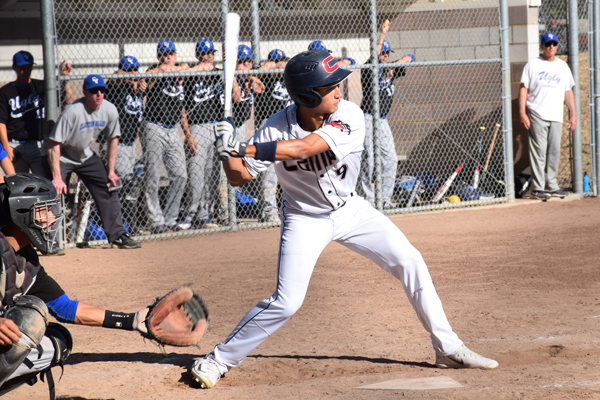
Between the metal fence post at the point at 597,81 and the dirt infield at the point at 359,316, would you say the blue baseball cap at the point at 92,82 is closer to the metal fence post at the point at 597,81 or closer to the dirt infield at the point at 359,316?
the dirt infield at the point at 359,316

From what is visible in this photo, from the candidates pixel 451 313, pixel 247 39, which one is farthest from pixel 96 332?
pixel 247 39

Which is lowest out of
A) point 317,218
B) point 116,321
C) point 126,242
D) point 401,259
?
point 126,242

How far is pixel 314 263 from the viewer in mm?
3398

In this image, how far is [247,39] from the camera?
1124cm

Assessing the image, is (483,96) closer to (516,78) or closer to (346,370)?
(516,78)

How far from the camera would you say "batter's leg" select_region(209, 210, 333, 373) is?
3.38m

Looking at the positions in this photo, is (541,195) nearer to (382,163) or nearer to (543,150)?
(543,150)

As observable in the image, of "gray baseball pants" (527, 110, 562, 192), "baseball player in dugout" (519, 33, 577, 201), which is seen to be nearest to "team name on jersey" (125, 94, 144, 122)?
"baseball player in dugout" (519, 33, 577, 201)

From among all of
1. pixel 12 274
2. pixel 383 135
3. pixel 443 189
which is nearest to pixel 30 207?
pixel 12 274

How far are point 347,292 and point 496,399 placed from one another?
2420 millimetres

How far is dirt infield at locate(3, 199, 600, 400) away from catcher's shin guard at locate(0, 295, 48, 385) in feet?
2.43

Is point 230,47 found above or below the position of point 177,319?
above

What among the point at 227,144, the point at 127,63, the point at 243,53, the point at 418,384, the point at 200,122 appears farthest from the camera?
the point at 243,53

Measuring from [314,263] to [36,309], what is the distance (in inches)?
52.2
